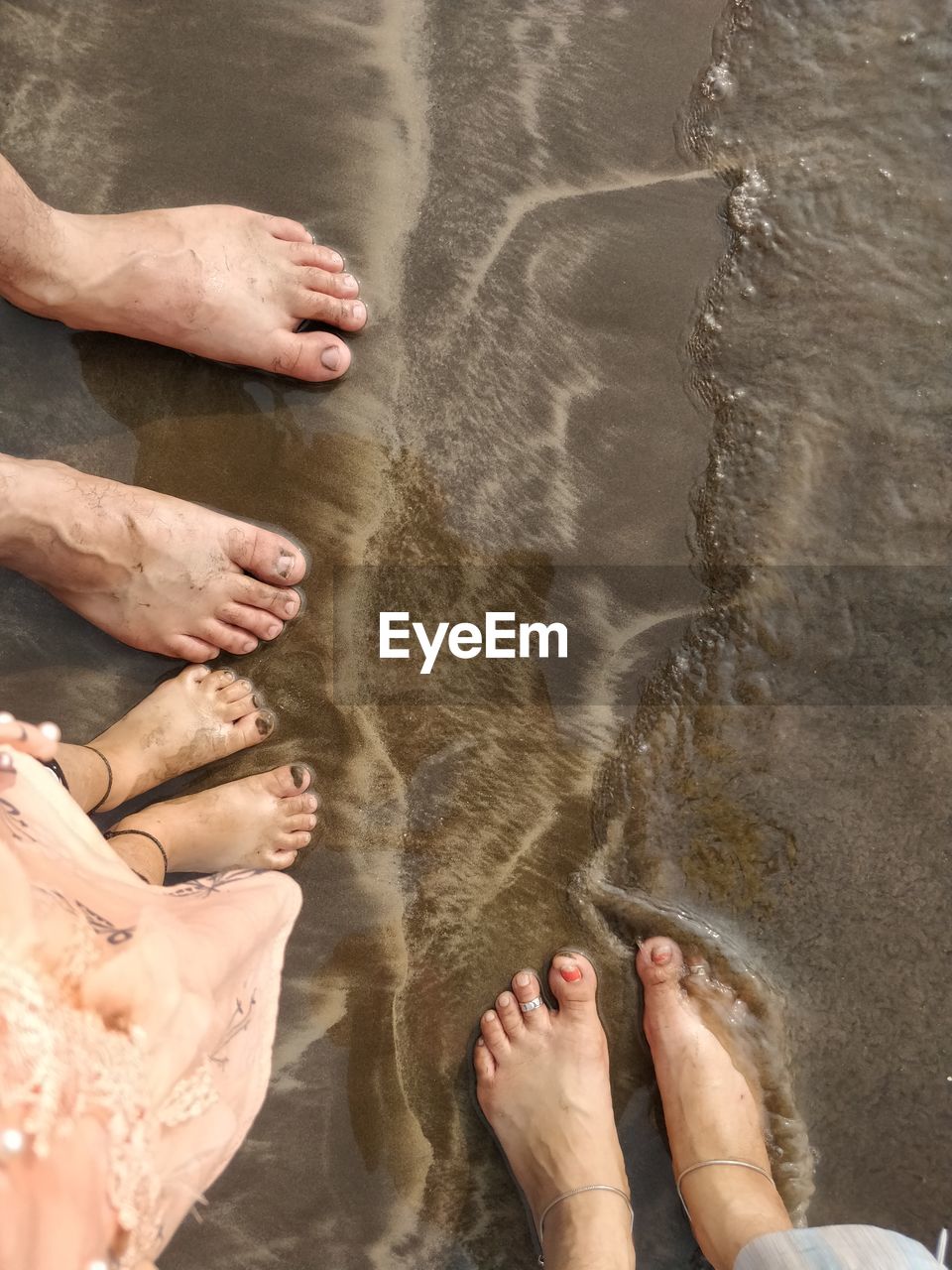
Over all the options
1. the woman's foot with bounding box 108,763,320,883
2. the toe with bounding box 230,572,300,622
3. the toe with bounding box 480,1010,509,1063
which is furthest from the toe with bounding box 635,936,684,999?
the toe with bounding box 230,572,300,622

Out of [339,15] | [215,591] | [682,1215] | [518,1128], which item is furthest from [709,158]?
[682,1215]

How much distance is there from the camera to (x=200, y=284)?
2014mm

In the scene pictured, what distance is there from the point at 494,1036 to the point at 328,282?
67.5 inches

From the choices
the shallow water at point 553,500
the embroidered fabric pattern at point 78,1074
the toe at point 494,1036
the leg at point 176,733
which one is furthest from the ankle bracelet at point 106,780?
the toe at point 494,1036

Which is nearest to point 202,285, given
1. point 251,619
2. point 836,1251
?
point 251,619

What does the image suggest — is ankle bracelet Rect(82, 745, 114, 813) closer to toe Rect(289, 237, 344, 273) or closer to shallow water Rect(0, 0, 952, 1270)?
shallow water Rect(0, 0, 952, 1270)

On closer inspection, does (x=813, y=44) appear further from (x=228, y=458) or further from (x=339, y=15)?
(x=228, y=458)

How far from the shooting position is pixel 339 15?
210 cm

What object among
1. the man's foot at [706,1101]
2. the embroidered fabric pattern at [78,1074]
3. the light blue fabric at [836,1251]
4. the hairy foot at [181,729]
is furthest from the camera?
the hairy foot at [181,729]

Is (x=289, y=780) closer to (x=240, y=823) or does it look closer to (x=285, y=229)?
(x=240, y=823)

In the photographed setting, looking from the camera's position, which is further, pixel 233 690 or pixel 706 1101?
pixel 233 690

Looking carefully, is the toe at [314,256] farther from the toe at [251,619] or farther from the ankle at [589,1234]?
the ankle at [589,1234]

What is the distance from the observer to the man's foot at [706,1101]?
193 cm

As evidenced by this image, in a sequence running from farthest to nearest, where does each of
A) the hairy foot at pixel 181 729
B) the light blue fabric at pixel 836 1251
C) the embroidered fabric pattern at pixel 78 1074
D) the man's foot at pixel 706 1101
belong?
the hairy foot at pixel 181 729
the man's foot at pixel 706 1101
the light blue fabric at pixel 836 1251
the embroidered fabric pattern at pixel 78 1074
